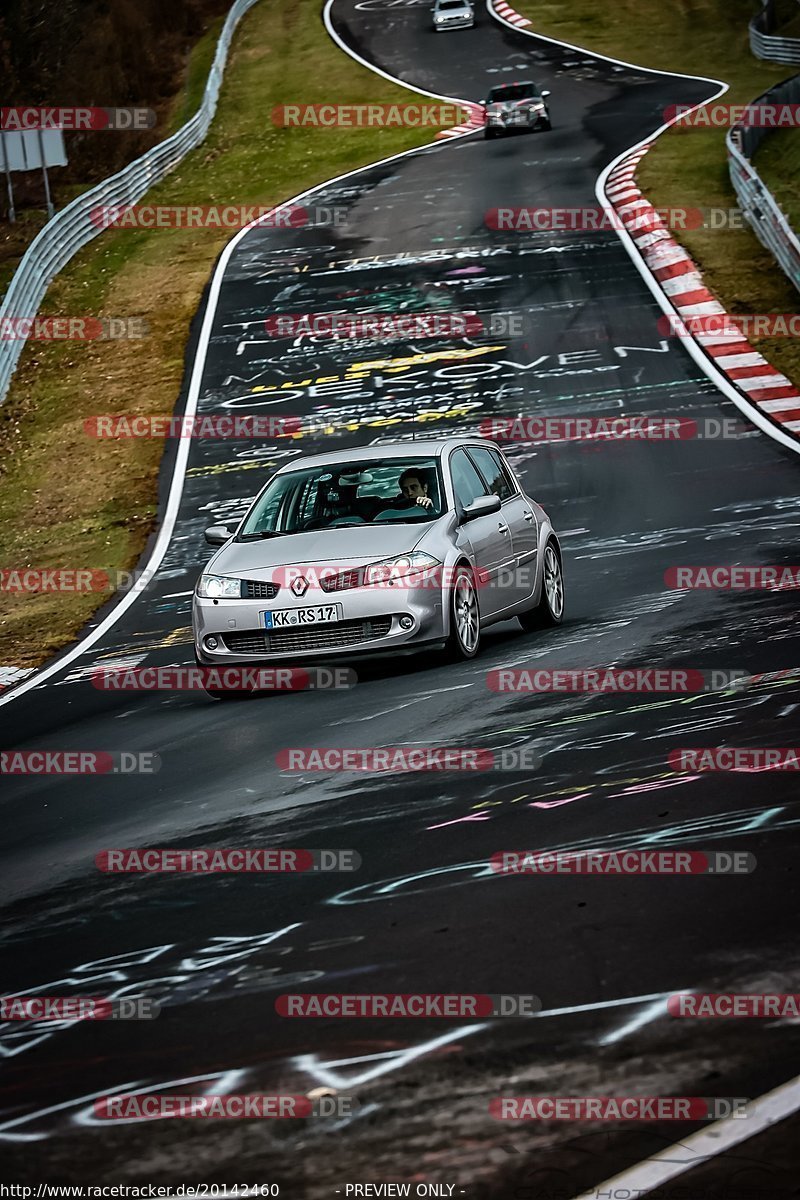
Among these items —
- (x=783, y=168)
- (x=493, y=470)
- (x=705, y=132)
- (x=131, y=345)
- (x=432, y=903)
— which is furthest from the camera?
(x=705, y=132)

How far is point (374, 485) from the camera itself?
41.1 feet

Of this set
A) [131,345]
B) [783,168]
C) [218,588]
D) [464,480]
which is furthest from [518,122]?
[218,588]

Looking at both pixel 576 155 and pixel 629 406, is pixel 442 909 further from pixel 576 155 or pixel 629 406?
pixel 576 155

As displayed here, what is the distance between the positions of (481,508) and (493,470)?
1562 millimetres

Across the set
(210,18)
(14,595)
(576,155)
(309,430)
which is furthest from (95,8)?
(14,595)

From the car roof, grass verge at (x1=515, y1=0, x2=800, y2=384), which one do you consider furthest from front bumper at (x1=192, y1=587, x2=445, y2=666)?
grass verge at (x1=515, y1=0, x2=800, y2=384)

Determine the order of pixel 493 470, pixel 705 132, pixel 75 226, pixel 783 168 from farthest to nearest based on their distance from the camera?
pixel 705 132
pixel 75 226
pixel 783 168
pixel 493 470

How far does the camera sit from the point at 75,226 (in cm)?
3794

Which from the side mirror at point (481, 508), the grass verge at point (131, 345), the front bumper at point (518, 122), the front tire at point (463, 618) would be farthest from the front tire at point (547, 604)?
the front bumper at point (518, 122)

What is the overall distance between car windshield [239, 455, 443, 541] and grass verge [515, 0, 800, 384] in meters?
13.1

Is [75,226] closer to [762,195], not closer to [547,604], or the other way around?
[762,195]

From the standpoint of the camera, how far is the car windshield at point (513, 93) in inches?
1826

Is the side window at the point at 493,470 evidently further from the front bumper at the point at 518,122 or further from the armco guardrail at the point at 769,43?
the armco guardrail at the point at 769,43

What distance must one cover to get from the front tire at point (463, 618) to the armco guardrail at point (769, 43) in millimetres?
45781
